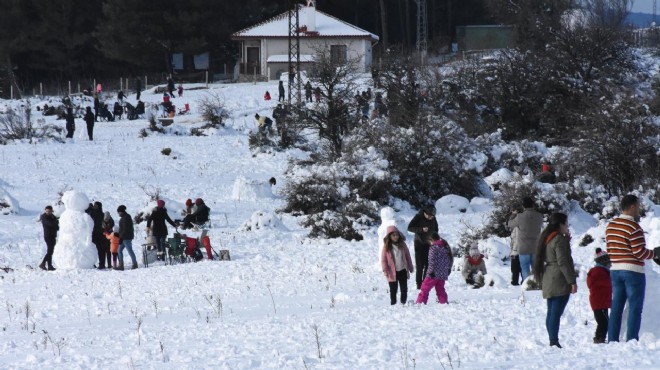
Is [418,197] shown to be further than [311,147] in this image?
No

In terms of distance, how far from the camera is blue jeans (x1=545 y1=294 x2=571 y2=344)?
9.34m

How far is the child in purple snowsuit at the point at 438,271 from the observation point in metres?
12.5

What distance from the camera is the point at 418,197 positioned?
29578 mm

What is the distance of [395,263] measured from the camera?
12.8m

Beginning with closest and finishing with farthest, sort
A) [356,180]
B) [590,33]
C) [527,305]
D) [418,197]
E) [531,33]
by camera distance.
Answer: [527,305], [356,180], [418,197], [590,33], [531,33]

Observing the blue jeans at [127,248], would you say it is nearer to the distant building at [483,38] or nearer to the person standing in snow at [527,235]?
the person standing in snow at [527,235]

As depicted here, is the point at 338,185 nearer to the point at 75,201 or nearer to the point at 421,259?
the point at 75,201

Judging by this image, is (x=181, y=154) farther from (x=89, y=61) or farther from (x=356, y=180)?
(x=89, y=61)

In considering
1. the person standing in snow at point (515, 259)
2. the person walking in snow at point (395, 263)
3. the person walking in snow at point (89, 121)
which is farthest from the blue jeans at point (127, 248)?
the person walking in snow at point (89, 121)

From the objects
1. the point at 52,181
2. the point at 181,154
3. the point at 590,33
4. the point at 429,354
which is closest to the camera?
the point at 429,354

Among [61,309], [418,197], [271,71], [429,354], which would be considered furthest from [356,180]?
[271,71]

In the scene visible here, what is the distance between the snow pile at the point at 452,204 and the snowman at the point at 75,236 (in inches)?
435

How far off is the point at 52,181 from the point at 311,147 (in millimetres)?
10370

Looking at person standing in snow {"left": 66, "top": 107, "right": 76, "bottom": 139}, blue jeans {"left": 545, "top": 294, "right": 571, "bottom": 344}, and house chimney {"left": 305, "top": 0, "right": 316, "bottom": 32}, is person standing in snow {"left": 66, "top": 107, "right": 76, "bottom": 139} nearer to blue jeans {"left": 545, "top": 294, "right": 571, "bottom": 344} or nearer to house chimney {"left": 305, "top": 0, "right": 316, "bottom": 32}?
house chimney {"left": 305, "top": 0, "right": 316, "bottom": 32}
